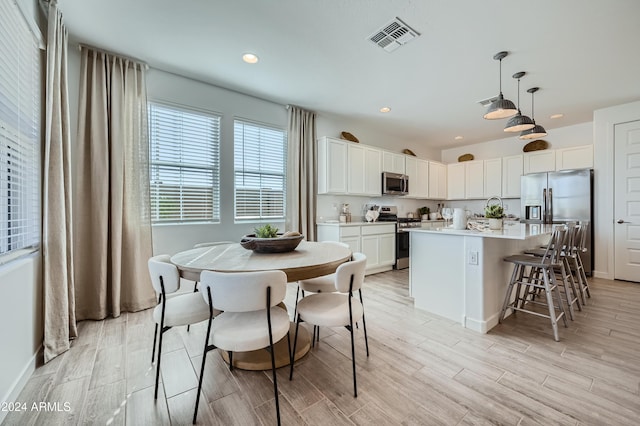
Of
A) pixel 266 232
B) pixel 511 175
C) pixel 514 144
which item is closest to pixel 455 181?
pixel 511 175

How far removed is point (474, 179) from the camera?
6.09 meters

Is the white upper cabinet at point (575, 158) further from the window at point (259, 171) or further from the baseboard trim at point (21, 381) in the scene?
the baseboard trim at point (21, 381)

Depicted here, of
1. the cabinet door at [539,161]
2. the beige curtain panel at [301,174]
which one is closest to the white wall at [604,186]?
the cabinet door at [539,161]

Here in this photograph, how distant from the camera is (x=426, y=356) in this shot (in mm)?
2006

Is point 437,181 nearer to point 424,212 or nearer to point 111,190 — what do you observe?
point 424,212

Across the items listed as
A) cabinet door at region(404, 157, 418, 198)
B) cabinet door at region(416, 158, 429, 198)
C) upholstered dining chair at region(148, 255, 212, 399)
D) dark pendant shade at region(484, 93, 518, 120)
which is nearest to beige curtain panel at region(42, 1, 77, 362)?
upholstered dining chair at region(148, 255, 212, 399)

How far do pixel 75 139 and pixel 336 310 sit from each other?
3.04 m

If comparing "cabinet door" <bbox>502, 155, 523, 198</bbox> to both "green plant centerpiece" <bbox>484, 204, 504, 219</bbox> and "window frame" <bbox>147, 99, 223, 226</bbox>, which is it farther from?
"window frame" <bbox>147, 99, 223, 226</bbox>

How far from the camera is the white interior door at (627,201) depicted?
12.9 ft

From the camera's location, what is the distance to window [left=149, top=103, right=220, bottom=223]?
122 inches

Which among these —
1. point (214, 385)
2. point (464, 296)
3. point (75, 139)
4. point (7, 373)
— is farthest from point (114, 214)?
point (464, 296)

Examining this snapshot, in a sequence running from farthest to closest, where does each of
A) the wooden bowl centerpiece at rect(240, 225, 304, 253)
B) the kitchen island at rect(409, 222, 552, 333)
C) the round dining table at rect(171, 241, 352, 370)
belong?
1. the kitchen island at rect(409, 222, 552, 333)
2. the wooden bowl centerpiece at rect(240, 225, 304, 253)
3. the round dining table at rect(171, 241, 352, 370)

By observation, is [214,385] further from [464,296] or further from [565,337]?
[565,337]

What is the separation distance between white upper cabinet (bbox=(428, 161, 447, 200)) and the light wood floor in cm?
410
